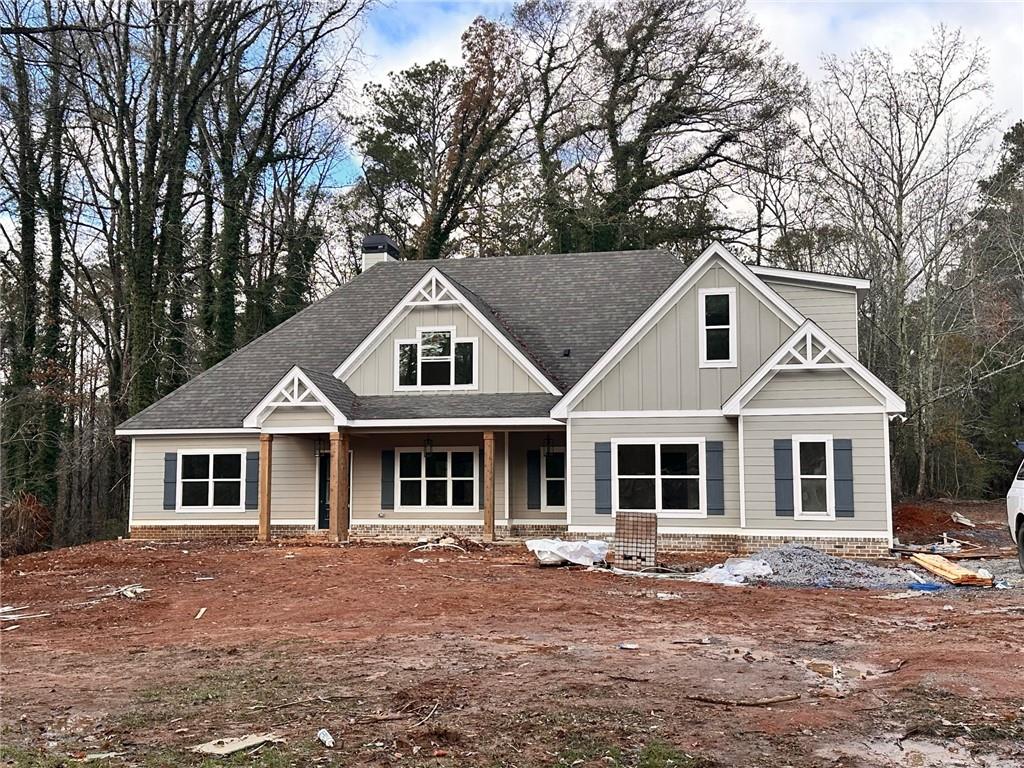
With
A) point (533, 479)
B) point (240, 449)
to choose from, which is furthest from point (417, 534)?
point (240, 449)

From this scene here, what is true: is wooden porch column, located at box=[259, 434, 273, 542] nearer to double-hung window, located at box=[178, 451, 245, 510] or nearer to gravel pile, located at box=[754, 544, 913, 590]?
double-hung window, located at box=[178, 451, 245, 510]

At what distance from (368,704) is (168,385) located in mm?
25255

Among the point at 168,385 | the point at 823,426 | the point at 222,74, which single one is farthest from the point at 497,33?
the point at 823,426

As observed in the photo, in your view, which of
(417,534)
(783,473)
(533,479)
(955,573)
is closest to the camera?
(955,573)

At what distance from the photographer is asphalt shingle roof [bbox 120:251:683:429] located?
21094 mm

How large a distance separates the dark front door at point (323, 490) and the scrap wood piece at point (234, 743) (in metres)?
15.4

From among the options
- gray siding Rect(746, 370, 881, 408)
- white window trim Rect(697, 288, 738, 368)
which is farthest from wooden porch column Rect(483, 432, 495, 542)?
gray siding Rect(746, 370, 881, 408)

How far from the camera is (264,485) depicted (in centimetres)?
1925

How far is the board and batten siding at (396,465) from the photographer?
20.5 metres

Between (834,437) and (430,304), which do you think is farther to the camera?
(430,304)

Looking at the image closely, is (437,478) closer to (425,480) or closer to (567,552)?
(425,480)

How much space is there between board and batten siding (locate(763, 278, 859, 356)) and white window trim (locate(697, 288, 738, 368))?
4.19ft

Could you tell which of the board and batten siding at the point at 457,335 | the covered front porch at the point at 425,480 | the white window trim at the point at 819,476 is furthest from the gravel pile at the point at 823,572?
the board and batten siding at the point at 457,335

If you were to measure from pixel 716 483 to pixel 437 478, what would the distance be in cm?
650
